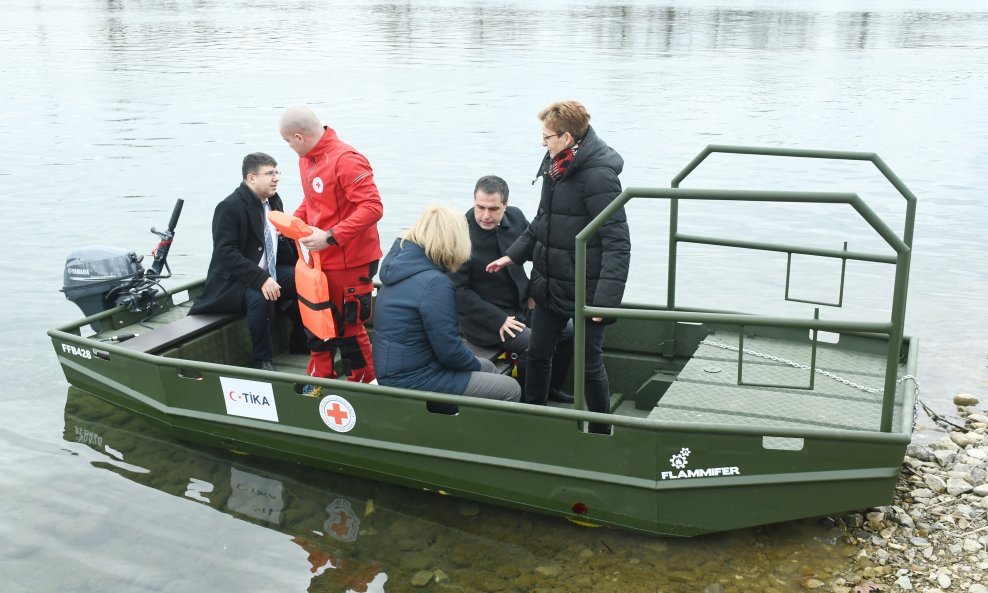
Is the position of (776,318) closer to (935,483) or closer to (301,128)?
(935,483)

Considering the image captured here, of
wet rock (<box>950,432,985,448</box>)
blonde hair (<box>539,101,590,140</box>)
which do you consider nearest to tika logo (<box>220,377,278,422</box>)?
blonde hair (<box>539,101,590,140</box>)

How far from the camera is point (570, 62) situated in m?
33.0

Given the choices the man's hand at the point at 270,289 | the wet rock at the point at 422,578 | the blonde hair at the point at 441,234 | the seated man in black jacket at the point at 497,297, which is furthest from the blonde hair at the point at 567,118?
the man's hand at the point at 270,289

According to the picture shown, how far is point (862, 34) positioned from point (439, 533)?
42.2 metres

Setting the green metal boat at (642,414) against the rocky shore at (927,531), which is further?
the rocky shore at (927,531)

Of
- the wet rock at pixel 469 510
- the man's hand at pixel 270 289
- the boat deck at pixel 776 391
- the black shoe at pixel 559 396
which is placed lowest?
the wet rock at pixel 469 510

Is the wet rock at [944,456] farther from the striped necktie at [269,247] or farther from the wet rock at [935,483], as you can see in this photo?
the striped necktie at [269,247]

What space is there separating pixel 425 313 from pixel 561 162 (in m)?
1.13

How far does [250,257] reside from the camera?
738 centimetres

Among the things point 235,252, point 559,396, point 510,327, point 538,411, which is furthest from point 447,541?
point 235,252

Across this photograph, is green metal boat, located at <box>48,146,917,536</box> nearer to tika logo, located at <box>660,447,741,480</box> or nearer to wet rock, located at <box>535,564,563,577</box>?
tika logo, located at <box>660,447,741,480</box>

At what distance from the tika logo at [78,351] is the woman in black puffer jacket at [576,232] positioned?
3.16 metres

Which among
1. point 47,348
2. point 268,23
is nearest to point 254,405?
point 47,348

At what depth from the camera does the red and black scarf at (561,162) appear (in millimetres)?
5531
